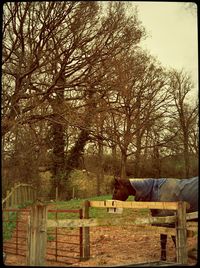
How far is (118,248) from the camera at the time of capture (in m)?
7.36

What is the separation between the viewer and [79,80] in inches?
394

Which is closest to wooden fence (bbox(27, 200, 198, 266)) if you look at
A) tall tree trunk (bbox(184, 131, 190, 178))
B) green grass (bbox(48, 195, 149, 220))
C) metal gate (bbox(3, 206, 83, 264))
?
metal gate (bbox(3, 206, 83, 264))

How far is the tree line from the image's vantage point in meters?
8.77

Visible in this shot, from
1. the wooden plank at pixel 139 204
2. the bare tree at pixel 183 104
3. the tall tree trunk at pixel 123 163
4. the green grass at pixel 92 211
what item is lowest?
the green grass at pixel 92 211

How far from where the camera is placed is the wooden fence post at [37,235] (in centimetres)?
473

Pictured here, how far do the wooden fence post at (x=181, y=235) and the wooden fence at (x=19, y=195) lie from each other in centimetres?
349

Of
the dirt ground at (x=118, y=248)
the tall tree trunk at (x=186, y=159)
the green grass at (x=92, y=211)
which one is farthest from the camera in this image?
the green grass at (x=92, y=211)

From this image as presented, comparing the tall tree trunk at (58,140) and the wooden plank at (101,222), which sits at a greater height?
the tall tree trunk at (58,140)

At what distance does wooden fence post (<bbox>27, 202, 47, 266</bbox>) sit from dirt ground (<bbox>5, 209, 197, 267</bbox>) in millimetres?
1053

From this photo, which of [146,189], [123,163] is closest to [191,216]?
[146,189]

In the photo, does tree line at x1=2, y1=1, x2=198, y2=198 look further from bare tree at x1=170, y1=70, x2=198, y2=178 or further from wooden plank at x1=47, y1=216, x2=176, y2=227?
wooden plank at x1=47, y1=216, x2=176, y2=227

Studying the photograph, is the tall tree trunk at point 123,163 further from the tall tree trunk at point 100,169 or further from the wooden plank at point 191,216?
the wooden plank at point 191,216

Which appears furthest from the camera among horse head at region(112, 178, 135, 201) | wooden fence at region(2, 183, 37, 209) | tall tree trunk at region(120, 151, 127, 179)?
tall tree trunk at region(120, 151, 127, 179)

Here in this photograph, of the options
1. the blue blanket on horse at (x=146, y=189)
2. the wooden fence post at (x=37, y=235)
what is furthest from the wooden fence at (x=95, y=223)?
the blue blanket on horse at (x=146, y=189)
